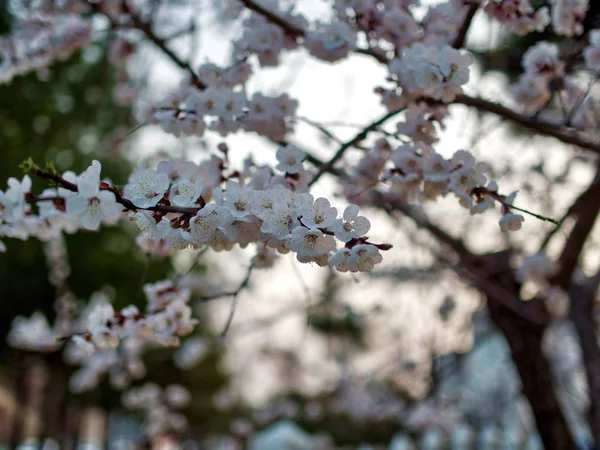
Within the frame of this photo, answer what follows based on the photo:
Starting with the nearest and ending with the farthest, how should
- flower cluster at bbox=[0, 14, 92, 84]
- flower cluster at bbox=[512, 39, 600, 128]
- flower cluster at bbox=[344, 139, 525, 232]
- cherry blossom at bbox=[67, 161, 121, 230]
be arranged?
cherry blossom at bbox=[67, 161, 121, 230]
flower cluster at bbox=[344, 139, 525, 232]
flower cluster at bbox=[512, 39, 600, 128]
flower cluster at bbox=[0, 14, 92, 84]

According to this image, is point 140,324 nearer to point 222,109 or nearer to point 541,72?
point 222,109

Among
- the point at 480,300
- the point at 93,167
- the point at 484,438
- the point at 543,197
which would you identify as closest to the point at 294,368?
the point at 484,438

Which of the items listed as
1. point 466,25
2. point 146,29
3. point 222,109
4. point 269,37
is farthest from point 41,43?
point 466,25

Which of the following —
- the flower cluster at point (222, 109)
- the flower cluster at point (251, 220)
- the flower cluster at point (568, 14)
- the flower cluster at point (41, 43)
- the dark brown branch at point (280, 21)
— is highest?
the flower cluster at point (41, 43)

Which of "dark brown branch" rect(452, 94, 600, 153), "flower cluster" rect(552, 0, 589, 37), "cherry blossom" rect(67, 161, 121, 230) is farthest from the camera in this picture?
"flower cluster" rect(552, 0, 589, 37)

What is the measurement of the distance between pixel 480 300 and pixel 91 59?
8.53 m

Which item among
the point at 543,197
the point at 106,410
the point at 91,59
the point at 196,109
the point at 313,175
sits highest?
the point at 91,59

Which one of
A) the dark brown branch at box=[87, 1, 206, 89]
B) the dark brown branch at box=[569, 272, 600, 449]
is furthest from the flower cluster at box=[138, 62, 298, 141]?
the dark brown branch at box=[569, 272, 600, 449]

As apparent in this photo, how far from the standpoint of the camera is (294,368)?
8734 millimetres

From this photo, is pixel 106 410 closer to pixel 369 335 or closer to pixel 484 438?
pixel 369 335

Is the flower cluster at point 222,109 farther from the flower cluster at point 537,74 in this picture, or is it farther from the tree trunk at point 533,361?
the tree trunk at point 533,361

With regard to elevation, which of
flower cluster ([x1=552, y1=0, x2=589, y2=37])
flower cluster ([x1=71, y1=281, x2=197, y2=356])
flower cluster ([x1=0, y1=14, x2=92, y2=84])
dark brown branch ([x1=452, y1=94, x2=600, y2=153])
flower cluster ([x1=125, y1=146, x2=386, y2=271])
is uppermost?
flower cluster ([x1=0, y1=14, x2=92, y2=84])

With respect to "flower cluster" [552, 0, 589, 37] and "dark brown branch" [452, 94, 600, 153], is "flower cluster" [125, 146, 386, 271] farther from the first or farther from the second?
"flower cluster" [552, 0, 589, 37]

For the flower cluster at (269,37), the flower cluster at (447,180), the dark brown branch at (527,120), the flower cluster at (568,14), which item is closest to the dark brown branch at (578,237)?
the flower cluster at (568,14)
